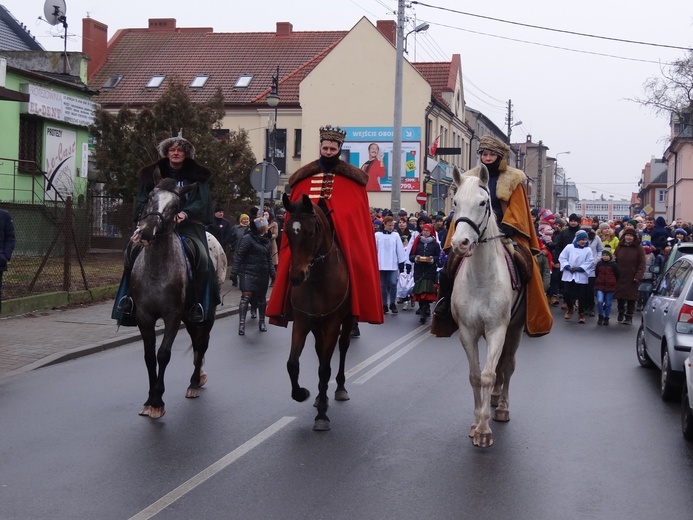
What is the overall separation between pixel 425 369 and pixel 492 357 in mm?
4173

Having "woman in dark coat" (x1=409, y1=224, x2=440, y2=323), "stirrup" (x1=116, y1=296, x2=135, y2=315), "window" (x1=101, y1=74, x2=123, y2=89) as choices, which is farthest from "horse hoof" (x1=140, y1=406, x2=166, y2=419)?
"window" (x1=101, y1=74, x2=123, y2=89)

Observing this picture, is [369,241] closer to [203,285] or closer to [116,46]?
[203,285]

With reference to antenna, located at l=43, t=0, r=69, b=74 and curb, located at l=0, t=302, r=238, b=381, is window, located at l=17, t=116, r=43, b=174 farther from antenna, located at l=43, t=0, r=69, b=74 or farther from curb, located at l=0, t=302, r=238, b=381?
curb, located at l=0, t=302, r=238, b=381

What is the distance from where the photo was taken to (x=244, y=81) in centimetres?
5378

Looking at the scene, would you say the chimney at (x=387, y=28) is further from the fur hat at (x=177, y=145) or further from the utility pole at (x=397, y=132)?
the fur hat at (x=177, y=145)

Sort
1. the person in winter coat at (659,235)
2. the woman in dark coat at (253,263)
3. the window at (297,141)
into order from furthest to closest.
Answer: the window at (297,141), the person in winter coat at (659,235), the woman in dark coat at (253,263)

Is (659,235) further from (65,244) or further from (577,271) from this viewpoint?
(65,244)

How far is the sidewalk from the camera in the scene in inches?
463

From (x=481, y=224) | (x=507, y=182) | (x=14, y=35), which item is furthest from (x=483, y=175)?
(x=14, y=35)

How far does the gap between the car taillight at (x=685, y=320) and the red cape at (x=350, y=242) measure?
125 inches

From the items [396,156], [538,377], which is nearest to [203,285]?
[538,377]

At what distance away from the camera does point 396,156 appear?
97.3ft

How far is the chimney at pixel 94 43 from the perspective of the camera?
2165 inches

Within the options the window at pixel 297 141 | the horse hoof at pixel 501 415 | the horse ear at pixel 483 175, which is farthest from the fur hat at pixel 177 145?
the window at pixel 297 141
